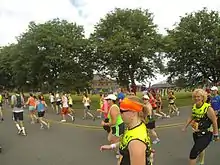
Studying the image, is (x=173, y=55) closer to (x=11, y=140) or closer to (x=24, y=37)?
(x=24, y=37)

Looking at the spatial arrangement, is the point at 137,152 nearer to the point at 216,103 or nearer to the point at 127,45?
the point at 216,103

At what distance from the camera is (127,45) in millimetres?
38688

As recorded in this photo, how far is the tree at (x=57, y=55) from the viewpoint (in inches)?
1775

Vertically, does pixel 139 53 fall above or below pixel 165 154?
above

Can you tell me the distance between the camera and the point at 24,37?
50.9 metres

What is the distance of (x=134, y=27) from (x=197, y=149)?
1419 inches

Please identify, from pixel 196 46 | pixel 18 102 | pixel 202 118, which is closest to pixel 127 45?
pixel 196 46

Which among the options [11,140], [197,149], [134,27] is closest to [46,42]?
[134,27]

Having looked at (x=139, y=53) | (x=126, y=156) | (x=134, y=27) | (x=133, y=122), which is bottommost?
(x=126, y=156)

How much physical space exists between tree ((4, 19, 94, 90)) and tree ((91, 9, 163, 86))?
2.37 meters

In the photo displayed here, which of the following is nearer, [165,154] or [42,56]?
[165,154]

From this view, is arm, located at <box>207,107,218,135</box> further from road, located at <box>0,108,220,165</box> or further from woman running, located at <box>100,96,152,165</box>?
woman running, located at <box>100,96,152,165</box>

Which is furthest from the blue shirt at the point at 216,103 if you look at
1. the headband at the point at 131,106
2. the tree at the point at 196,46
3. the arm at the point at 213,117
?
the tree at the point at 196,46

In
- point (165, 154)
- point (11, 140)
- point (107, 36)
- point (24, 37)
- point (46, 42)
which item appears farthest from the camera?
point (24, 37)
